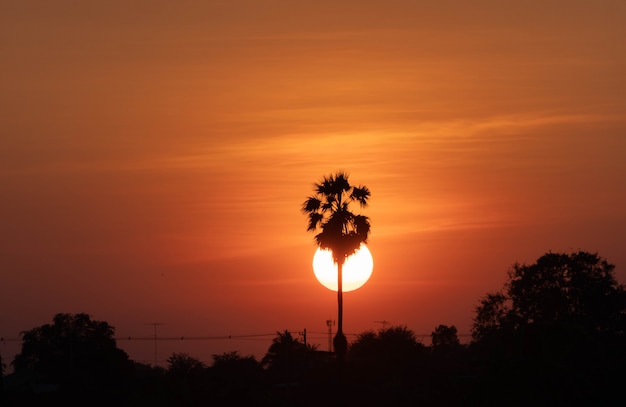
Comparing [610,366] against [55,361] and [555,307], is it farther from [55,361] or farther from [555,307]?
[55,361]

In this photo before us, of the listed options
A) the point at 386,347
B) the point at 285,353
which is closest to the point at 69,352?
→ the point at 285,353

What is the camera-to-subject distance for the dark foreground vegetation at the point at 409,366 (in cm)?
5119

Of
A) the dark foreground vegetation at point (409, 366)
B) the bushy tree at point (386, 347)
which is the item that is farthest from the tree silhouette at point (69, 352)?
the bushy tree at point (386, 347)

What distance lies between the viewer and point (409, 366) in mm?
73250

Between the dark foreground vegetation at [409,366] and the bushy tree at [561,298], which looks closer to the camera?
the dark foreground vegetation at [409,366]

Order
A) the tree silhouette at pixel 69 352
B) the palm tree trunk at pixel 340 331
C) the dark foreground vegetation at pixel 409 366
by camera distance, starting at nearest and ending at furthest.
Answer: the dark foreground vegetation at pixel 409 366 → the palm tree trunk at pixel 340 331 → the tree silhouette at pixel 69 352

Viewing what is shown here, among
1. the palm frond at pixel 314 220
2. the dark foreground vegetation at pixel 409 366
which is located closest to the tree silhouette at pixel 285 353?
the dark foreground vegetation at pixel 409 366

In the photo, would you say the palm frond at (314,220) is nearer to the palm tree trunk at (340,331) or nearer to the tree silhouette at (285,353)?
the palm tree trunk at (340,331)

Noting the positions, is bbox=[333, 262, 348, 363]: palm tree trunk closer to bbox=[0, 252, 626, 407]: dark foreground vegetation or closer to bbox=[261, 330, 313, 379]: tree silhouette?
bbox=[0, 252, 626, 407]: dark foreground vegetation

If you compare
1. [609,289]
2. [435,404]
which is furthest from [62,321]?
[435,404]

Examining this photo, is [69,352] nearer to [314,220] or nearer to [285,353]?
[285,353]

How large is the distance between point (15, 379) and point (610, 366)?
257 ft

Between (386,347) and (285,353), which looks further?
(285,353)

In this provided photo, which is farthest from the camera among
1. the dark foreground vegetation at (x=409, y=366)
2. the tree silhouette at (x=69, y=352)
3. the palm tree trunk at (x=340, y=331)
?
the tree silhouette at (x=69, y=352)
